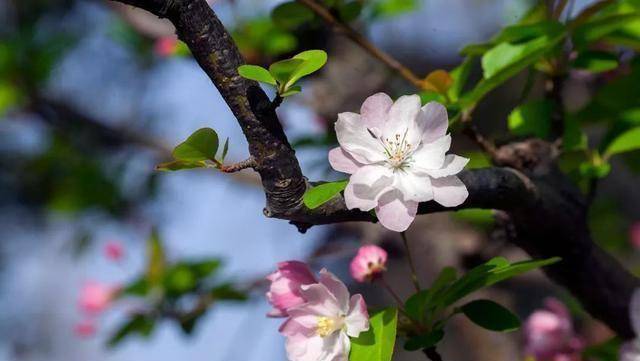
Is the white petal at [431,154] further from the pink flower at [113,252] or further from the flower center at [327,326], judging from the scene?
the pink flower at [113,252]

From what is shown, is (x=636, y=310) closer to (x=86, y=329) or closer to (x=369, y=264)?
(x=369, y=264)

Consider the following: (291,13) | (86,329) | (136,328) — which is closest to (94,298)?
(86,329)

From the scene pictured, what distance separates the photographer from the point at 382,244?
139cm

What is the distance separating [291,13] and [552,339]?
534mm

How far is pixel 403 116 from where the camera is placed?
1.92 ft

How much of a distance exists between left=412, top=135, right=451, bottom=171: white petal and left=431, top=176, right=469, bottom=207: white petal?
12 millimetres

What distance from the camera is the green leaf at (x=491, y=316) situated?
0.66 meters

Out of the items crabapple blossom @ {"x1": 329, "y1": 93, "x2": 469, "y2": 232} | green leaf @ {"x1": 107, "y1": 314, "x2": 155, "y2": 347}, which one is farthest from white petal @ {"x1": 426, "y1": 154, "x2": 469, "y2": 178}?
green leaf @ {"x1": 107, "y1": 314, "x2": 155, "y2": 347}

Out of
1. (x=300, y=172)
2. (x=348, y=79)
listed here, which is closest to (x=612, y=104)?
(x=300, y=172)

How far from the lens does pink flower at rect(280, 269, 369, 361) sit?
1.97 ft

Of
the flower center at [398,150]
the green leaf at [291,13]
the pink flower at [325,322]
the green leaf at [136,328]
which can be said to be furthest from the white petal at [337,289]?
the green leaf at [136,328]

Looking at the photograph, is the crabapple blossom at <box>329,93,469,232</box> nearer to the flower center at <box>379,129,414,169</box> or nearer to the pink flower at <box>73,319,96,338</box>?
the flower center at <box>379,129,414,169</box>

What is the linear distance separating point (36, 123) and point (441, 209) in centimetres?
187

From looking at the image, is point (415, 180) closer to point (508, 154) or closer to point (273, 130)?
point (273, 130)
